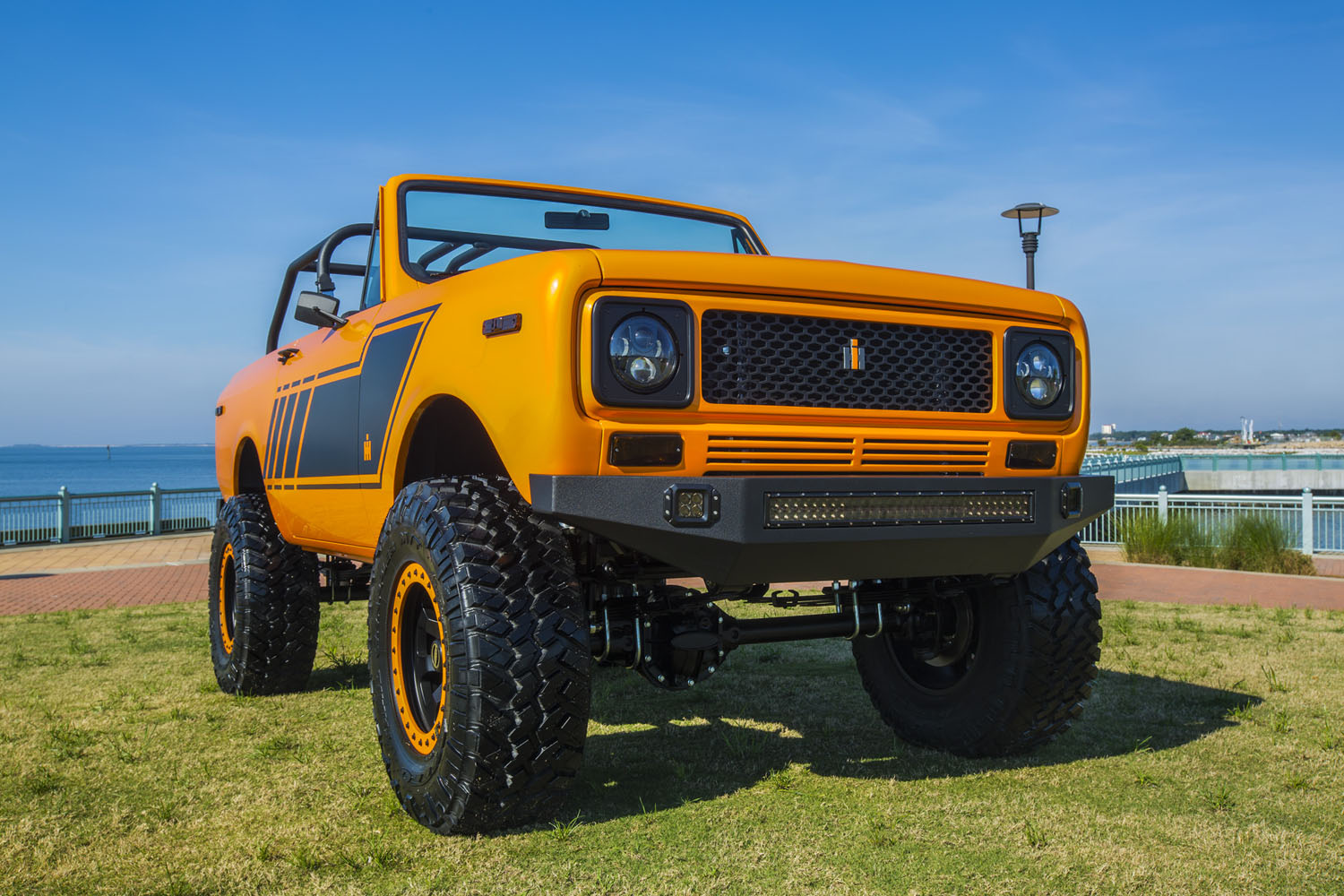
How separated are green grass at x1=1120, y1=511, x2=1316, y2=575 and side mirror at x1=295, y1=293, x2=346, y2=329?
1238cm

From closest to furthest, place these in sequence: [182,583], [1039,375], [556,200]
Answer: [1039,375]
[556,200]
[182,583]

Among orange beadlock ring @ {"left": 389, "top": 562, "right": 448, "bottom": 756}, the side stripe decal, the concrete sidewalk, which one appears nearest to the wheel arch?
the side stripe decal

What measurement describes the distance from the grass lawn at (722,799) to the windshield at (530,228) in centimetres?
209

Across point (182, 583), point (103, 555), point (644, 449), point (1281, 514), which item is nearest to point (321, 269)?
point (644, 449)

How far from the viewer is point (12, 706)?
18.1ft

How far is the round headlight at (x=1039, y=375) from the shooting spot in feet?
11.9

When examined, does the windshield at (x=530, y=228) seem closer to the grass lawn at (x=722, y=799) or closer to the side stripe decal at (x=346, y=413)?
the side stripe decal at (x=346, y=413)

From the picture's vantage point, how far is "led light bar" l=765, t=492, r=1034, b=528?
2973mm

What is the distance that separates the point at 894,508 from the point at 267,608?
366cm

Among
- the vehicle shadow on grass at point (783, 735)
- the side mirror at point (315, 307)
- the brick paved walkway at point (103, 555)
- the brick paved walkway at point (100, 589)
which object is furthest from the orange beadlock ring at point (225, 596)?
the brick paved walkway at point (103, 555)

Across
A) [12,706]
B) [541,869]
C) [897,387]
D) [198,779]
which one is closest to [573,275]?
[897,387]

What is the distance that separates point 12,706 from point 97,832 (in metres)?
2.60

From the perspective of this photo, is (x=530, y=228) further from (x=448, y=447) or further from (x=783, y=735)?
(x=783, y=735)

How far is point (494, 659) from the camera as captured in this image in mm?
3027
